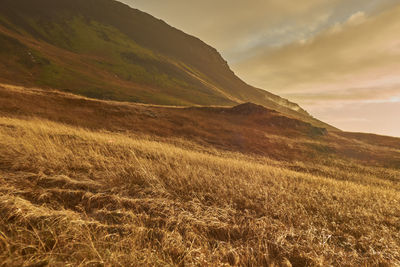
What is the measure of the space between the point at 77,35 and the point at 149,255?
121880mm

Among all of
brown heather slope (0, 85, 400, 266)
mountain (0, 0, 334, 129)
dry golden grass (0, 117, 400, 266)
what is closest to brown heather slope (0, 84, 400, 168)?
brown heather slope (0, 85, 400, 266)

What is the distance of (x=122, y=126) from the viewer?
18375mm

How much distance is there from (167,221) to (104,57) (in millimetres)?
98712

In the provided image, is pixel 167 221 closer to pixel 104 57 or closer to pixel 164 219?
pixel 164 219

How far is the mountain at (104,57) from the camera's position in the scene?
46.5m

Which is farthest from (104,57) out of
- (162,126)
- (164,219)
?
(164,219)

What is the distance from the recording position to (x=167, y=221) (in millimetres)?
2465

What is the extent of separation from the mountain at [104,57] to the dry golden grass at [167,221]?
44.8 m

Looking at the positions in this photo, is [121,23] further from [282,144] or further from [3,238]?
[3,238]

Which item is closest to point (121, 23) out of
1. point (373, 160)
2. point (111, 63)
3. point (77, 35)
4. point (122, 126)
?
point (77, 35)

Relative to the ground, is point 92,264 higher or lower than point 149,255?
lower

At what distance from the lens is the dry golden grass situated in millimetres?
1869

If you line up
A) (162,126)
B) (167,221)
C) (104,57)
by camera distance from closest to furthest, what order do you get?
(167,221) → (162,126) → (104,57)

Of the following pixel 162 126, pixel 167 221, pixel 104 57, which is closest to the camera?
pixel 167 221
